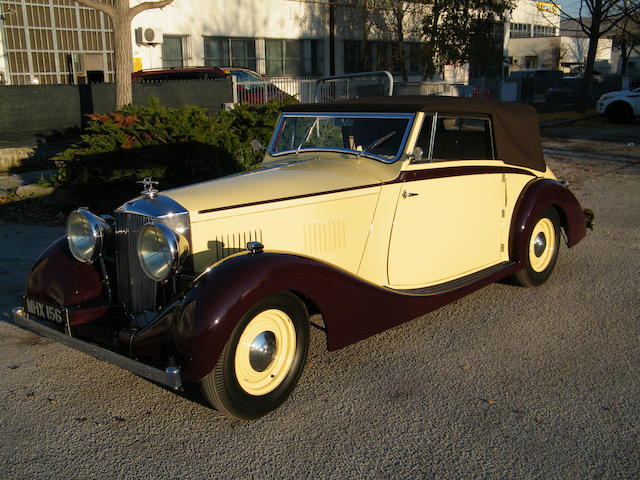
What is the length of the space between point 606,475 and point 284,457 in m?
1.53

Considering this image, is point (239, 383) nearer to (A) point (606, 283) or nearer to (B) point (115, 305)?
(B) point (115, 305)

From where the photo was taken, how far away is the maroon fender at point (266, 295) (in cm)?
313

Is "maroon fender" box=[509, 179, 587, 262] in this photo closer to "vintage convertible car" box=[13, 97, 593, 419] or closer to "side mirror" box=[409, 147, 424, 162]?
"vintage convertible car" box=[13, 97, 593, 419]

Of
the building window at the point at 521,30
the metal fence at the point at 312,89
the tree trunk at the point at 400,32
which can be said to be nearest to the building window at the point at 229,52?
the metal fence at the point at 312,89

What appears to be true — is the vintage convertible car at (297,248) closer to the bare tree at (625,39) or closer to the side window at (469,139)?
the side window at (469,139)

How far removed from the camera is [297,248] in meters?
3.95

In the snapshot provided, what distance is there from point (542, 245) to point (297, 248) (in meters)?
2.72

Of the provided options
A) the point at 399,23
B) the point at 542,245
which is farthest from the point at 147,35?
the point at 542,245

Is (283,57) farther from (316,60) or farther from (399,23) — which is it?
(399,23)

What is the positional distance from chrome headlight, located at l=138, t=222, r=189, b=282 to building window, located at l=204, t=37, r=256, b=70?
19.4m

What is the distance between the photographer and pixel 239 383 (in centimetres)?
338

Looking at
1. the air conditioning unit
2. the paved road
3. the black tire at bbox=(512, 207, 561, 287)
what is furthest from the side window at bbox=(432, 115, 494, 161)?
the air conditioning unit

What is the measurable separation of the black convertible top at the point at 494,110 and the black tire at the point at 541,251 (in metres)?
0.48

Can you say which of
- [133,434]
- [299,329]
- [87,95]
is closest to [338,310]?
[299,329]
